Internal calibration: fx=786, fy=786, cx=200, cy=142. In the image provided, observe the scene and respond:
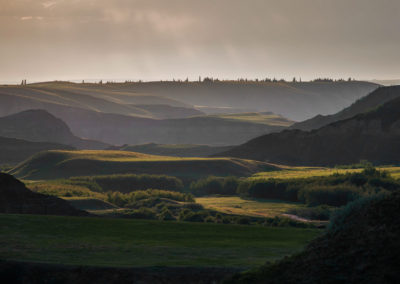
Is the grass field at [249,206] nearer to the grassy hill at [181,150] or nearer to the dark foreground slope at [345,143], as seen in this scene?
the dark foreground slope at [345,143]

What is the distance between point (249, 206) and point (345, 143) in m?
64.0

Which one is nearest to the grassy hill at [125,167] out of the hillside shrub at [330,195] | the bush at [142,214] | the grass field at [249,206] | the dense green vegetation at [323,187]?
the dense green vegetation at [323,187]

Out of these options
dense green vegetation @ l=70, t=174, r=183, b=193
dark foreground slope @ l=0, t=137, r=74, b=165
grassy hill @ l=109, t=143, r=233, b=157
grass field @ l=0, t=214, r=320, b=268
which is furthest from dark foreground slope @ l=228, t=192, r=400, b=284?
grassy hill @ l=109, t=143, r=233, b=157

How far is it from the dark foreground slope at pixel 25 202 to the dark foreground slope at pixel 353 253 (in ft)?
111

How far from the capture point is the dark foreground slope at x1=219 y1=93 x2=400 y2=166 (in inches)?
5236

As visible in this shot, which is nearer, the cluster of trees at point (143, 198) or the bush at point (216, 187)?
the cluster of trees at point (143, 198)

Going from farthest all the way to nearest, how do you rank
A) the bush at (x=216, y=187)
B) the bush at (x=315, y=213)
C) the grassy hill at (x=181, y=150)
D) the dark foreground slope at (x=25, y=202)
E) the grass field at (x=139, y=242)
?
the grassy hill at (x=181, y=150), the bush at (x=216, y=187), the bush at (x=315, y=213), the dark foreground slope at (x=25, y=202), the grass field at (x=139, y=242)

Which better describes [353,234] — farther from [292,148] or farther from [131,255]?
[292,148]

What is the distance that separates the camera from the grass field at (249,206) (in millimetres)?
68625

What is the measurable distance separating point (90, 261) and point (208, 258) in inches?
→ 151

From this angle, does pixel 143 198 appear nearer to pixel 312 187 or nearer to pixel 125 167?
pixel 312 187

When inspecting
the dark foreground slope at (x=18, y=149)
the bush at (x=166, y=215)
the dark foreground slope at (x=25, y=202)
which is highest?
the dark foreground slope at (x=25, y=202)

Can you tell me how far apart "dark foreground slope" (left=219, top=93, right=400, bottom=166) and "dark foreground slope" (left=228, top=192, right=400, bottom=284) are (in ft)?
358

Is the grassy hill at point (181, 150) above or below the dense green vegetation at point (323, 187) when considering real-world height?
below
